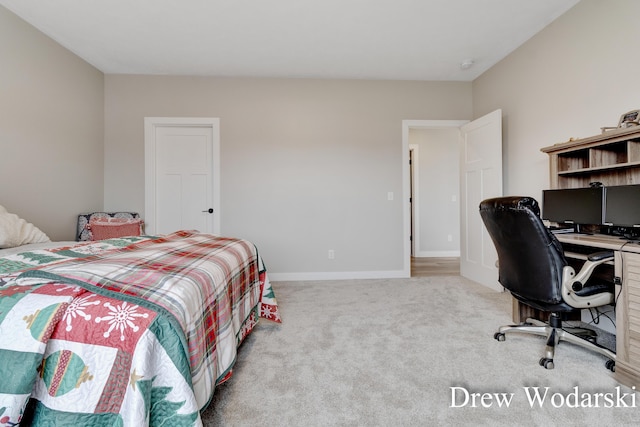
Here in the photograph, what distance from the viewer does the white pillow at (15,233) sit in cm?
183

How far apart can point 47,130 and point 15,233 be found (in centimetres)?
148

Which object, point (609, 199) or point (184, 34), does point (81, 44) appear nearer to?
point (184, 34)

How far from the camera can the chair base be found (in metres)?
1.70

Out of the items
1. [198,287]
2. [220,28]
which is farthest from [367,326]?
[220,28]

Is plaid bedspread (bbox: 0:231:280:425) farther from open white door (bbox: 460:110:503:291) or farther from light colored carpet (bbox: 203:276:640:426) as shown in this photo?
open white door (bbox: 460:110:503:291)

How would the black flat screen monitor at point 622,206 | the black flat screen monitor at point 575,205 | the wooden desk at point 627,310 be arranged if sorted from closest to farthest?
the wooden desk at point 627,310 < the black flat screen monitor at point 622,206 < the black flat screen monitor at point 575,205

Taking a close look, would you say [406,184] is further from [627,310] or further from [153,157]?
[153,157]

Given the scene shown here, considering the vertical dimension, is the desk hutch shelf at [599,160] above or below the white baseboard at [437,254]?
above

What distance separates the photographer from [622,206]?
1.84m

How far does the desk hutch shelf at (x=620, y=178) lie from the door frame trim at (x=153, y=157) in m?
3.44

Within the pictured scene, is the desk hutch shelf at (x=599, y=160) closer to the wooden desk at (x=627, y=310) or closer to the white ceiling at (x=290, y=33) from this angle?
the wooden desk at (x=627, y=310)

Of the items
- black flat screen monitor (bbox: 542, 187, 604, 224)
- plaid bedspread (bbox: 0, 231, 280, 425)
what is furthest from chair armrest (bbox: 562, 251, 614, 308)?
plaid bedspread (bbox: 0, 231, 280, 425)

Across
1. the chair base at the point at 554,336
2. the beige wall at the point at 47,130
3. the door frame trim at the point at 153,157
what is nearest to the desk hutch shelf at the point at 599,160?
the chair base at the point at 554,336

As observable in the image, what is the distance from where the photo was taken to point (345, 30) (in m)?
2.79
